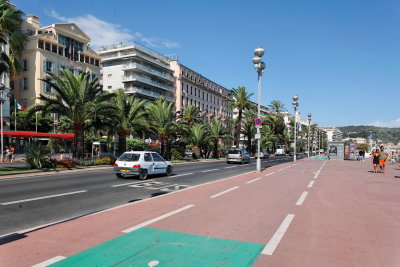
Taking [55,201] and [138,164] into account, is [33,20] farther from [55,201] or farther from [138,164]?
[55,201]

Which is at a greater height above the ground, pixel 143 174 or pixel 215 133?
pixel 215 133

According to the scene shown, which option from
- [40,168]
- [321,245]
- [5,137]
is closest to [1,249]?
[321,245]

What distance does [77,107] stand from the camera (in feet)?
75.4

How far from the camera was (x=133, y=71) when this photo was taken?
206 ft

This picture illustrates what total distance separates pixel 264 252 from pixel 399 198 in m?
7.72

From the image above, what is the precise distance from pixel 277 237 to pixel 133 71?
60.8m

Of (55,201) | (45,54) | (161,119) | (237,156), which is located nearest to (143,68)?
(45,54)

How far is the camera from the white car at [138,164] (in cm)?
1526

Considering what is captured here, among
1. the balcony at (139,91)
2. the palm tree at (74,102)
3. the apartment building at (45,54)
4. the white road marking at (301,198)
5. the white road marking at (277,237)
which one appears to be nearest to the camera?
the white road marking at (277,237)

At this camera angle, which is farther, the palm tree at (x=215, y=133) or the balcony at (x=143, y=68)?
the balcony at (x=143, y=68)

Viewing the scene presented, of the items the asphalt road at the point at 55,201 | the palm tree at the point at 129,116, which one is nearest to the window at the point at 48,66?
the palm tree at the point at 129,116

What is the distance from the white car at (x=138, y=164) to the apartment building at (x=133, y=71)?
1814 inches

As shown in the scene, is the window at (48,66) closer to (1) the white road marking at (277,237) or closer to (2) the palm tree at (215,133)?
(2) the palm tree at (215,133)

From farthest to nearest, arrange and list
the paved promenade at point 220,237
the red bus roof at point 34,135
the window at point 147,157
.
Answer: the red bus roof at point 34,135, the window at point 147,157, the paved promenade at point 220,237
